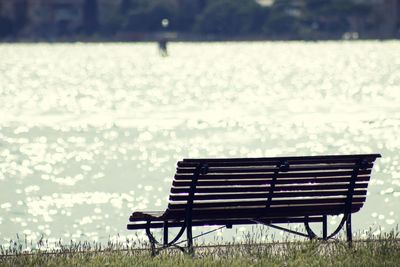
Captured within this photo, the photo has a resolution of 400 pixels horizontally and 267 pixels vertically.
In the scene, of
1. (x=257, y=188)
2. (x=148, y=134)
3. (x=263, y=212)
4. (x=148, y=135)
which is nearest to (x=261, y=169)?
(x=257, y=188)

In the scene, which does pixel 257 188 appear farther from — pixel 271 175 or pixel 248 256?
pixel 248 256

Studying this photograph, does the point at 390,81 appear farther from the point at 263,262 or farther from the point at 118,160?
the point at 263,262

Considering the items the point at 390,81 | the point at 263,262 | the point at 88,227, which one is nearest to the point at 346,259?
the point at 263,262

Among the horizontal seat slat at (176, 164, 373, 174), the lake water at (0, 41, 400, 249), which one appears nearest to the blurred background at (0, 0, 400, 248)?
the lake water at (0, 41, 400, 249)

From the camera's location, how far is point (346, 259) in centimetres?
1377

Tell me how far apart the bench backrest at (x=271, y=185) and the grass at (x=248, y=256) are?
406 mm

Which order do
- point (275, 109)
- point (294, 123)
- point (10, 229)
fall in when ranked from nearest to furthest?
point (10, 229) < point (294, 123) < point (275, 109)

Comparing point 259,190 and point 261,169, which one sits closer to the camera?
point 261,169

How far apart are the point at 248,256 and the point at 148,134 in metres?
48.2

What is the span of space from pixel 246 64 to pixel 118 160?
132 metres

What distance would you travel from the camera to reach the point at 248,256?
14.3 m

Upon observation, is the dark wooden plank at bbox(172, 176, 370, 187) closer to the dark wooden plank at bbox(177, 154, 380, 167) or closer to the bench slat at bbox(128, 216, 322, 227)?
the dark wooden plank at bbox(177, 154, 380, 167)

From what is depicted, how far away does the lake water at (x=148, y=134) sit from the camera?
3534 centimetres

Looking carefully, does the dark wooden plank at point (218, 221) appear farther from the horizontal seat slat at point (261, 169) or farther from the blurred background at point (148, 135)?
the blurred background at point (148, 135)
